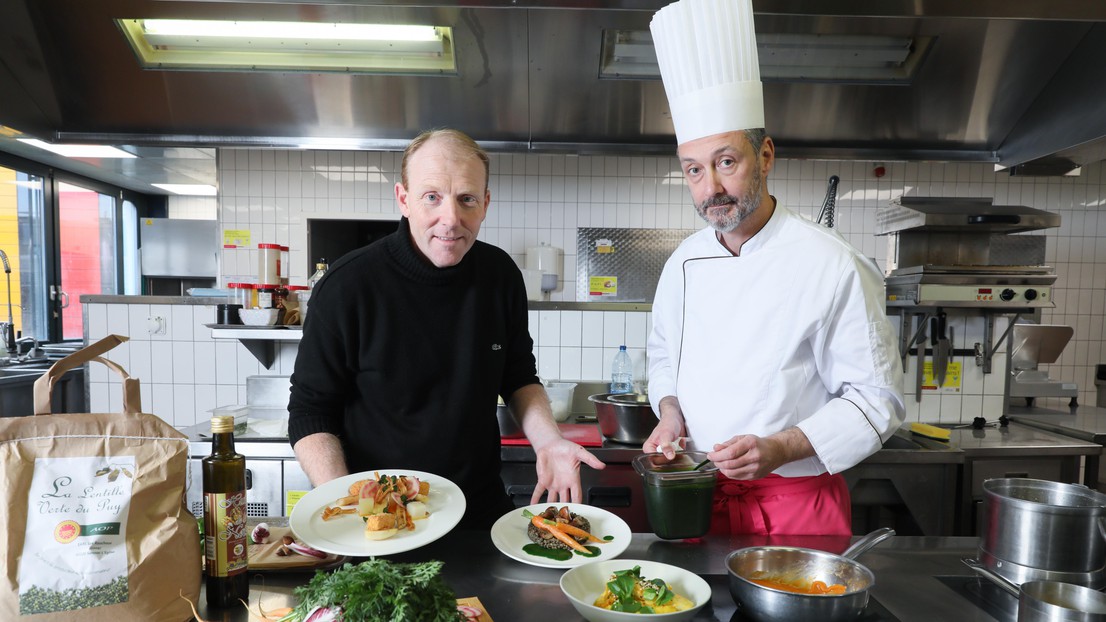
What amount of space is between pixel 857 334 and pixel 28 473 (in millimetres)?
1574

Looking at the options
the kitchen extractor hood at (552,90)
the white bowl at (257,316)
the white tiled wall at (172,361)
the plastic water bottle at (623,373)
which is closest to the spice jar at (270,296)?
the white bowl at (257,316)

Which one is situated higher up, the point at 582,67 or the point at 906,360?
the point at 582,67

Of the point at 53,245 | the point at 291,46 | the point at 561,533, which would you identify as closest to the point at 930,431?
the point at 561,533

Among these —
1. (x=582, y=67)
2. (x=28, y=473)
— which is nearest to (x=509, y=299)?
(x=28, y=473)

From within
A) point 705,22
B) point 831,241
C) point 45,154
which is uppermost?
point 45,154

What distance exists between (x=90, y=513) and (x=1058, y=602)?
4.53ft

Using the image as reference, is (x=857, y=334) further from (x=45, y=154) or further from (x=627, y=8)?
(x=45, y=154)

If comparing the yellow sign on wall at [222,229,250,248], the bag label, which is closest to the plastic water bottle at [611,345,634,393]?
the bag label

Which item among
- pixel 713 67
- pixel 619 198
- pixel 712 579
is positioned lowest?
pixel 712 579

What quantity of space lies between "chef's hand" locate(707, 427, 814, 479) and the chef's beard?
520mm

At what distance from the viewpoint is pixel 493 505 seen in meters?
1.59

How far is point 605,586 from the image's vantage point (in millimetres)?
1036

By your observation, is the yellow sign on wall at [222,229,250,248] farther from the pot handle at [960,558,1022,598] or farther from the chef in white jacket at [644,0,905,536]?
the pot handle at [960,558,1022,598]

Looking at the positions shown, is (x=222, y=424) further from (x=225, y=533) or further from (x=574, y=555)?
(x=574, y=555)
